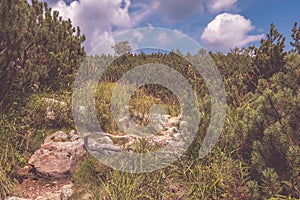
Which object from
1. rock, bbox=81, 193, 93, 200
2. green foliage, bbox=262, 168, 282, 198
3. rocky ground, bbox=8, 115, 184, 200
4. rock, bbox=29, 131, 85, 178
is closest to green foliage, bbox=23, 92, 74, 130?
rocky ground, bbox=8, 115, 184, 200

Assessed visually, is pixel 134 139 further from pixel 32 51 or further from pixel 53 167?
pixel 32 51

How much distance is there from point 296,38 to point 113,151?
13.8 ft

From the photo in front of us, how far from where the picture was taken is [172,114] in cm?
686

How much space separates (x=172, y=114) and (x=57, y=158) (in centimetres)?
333

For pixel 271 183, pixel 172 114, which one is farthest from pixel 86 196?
pixel 172 114

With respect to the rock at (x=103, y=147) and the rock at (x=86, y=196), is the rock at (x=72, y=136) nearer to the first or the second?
the rock at (x=103, y=147)

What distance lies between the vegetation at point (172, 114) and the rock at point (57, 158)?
0.55ft

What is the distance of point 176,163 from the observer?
3.82m

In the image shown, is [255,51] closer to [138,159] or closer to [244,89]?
[244,89]

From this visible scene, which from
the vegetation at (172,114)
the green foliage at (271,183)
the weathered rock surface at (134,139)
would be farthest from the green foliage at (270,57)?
the green foliage at (271,183)

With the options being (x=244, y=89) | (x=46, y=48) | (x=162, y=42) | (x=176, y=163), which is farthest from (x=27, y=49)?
(x=244, y=89)

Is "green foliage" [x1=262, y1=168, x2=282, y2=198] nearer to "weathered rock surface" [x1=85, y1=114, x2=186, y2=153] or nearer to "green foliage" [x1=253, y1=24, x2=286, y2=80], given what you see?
"weathered rock surface" [x1=85, y1=114, x2=186, y2=153]

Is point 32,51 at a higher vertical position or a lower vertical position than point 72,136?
higher

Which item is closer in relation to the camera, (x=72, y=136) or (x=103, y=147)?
(x=103, y=147)
